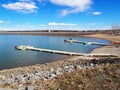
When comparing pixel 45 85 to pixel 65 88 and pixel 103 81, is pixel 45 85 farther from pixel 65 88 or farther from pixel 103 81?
pixel 103 81

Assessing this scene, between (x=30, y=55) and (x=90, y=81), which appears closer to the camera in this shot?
(x=90, y=81)

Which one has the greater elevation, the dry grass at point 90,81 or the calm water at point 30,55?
the dry grass at point 90,81

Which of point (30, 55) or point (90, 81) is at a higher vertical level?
point (90, 81)

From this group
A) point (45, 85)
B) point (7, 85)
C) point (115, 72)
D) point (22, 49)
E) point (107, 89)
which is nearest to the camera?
point (107, 89)

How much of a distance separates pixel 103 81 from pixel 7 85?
470 centimetres

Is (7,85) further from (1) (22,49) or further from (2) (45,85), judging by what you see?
(1) (22,49)

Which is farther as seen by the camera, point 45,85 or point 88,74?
point 88,74

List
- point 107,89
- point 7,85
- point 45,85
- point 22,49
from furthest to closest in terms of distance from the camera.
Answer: point 22,49 → point 7,85 → point 45,85 → point 107,89

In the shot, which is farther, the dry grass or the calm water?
the calm water

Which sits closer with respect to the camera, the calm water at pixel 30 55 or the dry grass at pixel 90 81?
the dry grass at pixel 90 81

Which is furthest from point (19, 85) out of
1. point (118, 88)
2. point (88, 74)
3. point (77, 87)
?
point (118, 88)

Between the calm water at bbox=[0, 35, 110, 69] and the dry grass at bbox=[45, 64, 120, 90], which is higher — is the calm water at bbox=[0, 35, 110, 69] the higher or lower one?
the lower one

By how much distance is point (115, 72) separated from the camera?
11312 millimetres

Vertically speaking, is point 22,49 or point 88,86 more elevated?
point 88,86
